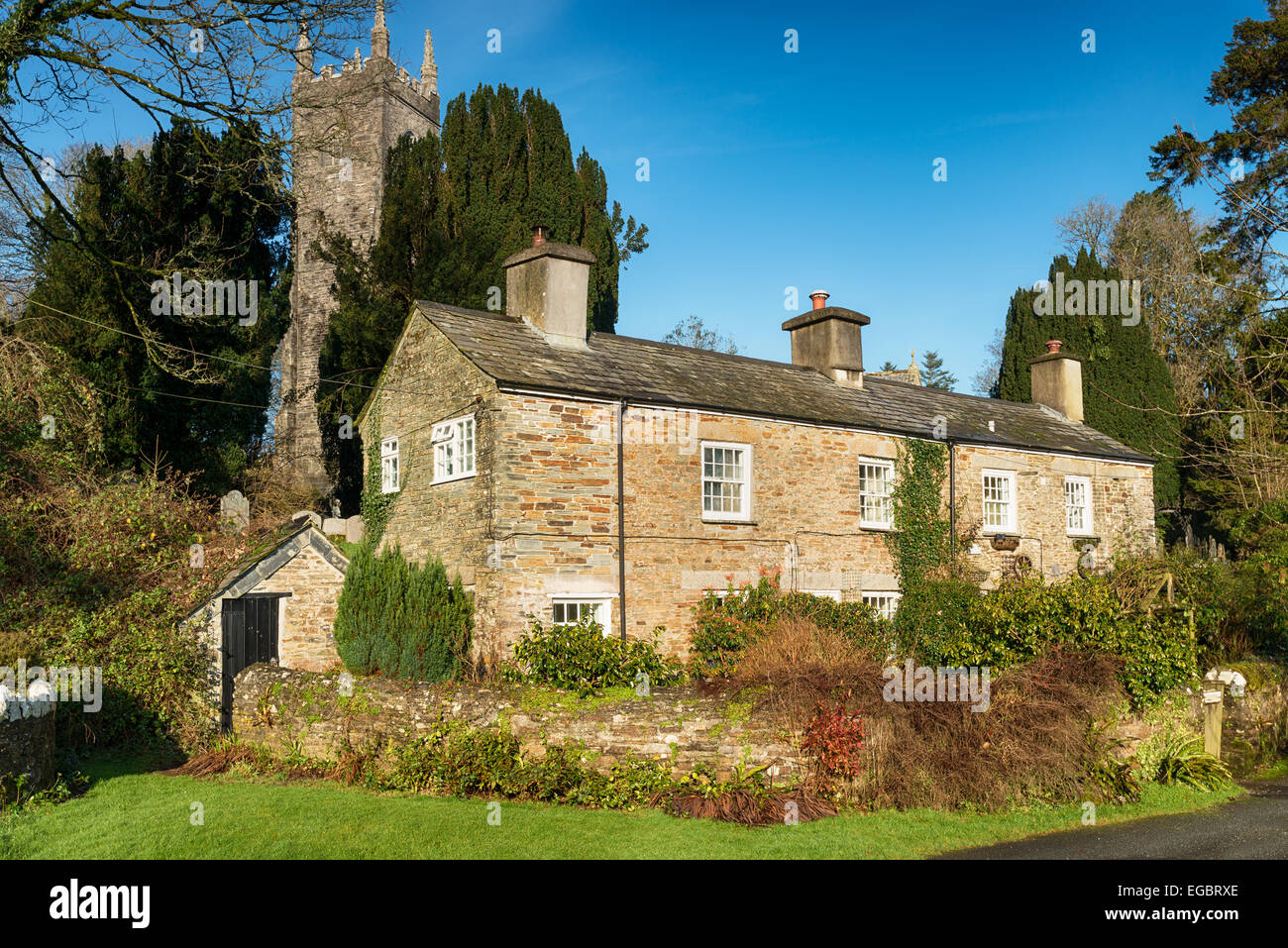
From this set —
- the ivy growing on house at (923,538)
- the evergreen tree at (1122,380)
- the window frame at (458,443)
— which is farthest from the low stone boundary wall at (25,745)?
the evergreen tree at (1122,380)

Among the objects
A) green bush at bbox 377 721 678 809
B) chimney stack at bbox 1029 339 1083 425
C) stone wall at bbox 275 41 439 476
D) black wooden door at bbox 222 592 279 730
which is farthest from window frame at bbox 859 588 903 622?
stone wall at bbox 275 41 439 476

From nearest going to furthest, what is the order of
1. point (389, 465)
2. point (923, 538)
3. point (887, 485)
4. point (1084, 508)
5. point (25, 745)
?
point (25, 745)
point (389, 465)
point (887, 485)
point (923, 538)
point (1084, 508)

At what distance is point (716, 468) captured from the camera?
16.8 meters

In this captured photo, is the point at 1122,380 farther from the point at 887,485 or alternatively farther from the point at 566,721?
the point at 566,721

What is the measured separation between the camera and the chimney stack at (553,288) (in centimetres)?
1720

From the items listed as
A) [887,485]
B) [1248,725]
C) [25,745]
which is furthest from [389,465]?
Answer: [1248,725]

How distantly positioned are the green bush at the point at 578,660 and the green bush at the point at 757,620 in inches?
73.9

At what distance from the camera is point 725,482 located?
16.8m

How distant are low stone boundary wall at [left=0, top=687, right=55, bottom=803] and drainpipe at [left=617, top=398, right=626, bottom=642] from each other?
779 centimetres

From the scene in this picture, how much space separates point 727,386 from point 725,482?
7.37 feet
